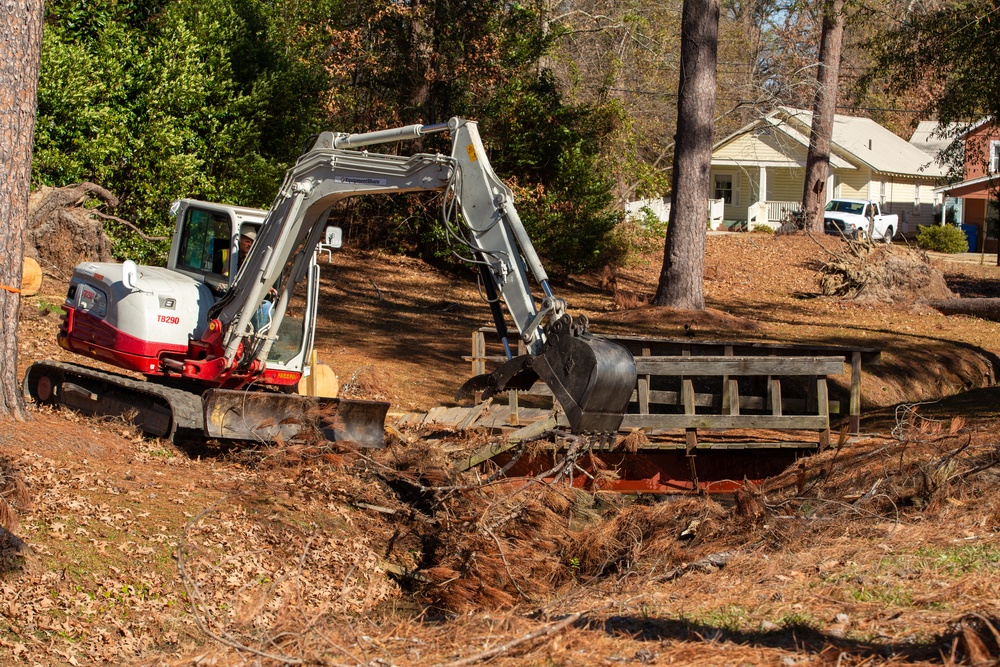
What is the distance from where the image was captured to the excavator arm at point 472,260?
759cm

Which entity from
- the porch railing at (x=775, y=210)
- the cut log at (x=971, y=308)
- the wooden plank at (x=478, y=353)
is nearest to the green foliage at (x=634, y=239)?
the cut log at (x=971, y=308)

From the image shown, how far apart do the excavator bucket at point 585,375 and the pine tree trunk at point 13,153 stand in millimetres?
4892

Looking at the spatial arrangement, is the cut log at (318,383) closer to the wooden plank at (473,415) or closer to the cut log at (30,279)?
the wooden plank at (473,415)

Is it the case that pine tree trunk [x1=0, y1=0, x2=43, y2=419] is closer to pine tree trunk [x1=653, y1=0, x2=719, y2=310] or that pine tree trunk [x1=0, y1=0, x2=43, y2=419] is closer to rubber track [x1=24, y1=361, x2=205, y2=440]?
rubber track [x1=24, y1=361, x2=205, y2=440]

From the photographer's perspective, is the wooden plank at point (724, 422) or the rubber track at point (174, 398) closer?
the rubber track at point (174, 398)

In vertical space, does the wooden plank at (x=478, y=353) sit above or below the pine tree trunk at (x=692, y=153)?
below

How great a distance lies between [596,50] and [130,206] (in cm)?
1782

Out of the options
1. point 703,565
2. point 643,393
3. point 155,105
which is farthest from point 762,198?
point 703,565

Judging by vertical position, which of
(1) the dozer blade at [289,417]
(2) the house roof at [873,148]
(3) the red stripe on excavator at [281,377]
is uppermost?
(2) the house roof at [873,148]

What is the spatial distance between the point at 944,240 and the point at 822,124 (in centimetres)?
1240

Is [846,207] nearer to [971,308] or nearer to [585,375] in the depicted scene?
[971,308]

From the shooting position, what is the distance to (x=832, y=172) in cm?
5059

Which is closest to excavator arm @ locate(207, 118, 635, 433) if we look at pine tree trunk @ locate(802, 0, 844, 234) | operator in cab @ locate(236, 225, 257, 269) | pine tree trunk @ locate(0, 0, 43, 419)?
operator in cab @ locate(236, 225, 257, 269)

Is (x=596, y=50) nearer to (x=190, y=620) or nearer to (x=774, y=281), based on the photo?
(x=774, y=281)
